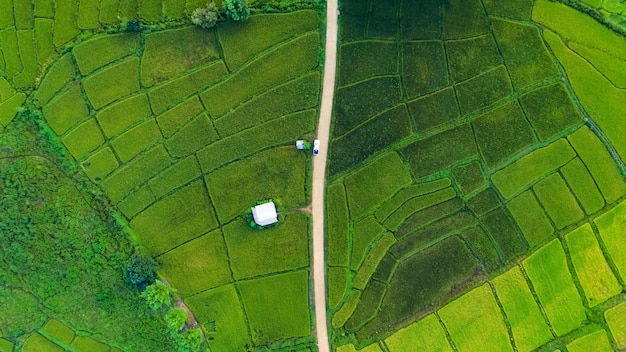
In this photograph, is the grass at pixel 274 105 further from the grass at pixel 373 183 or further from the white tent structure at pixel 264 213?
the grass at pixel 373 183

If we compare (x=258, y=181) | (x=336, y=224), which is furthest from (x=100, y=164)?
(x=336, y=224)

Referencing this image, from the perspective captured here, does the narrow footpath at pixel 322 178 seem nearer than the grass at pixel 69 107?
Yes

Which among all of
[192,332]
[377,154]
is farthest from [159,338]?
[377,154]

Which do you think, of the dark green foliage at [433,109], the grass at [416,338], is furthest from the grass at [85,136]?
the grass at [416,338]

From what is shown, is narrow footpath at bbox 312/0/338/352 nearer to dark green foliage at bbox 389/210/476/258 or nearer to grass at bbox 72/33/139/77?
dark green foliage at bbox 389/210/476/258

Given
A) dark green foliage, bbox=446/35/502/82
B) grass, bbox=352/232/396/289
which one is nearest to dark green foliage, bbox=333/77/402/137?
dark green foliage, bbox=446/35/502/82

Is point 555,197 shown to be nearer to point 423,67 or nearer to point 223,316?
point 423,67

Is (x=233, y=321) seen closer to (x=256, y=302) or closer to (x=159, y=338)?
(x=256, y=302)
